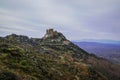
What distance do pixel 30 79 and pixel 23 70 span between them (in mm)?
4595

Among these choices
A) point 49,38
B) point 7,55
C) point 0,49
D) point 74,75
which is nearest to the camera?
point 7,55

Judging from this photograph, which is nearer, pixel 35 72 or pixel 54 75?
pixel 35 72

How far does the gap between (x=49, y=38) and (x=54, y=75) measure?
8722 centimetres

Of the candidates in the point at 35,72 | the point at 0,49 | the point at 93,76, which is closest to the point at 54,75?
the point at 35,72

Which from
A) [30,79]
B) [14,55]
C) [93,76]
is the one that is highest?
[14,55]

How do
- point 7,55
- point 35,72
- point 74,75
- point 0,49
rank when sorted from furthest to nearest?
point 74,75 < point 0,49 < point 7,55 < point 35,72

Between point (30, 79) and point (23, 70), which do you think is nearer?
point (30, 79)

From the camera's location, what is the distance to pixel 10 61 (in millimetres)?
40000

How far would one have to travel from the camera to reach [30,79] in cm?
3334

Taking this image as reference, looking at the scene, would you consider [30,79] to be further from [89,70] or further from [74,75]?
[89,70]

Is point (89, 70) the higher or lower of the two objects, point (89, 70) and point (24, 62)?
the lower

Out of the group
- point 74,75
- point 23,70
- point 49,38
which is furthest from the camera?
point 49,38

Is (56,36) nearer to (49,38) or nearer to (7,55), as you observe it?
(49,38)

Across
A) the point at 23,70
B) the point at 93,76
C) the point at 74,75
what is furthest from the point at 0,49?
the point at 93,76
